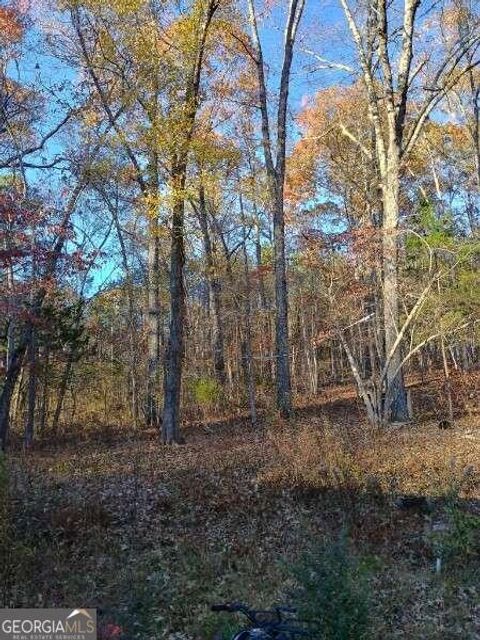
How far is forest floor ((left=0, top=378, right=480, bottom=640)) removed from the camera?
502 centimetres

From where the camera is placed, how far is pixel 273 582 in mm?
5543

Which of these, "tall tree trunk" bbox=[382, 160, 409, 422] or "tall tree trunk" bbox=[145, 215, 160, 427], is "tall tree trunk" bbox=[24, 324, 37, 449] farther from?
"tall tree trunk" bbox=[382, 160, 409, 422]

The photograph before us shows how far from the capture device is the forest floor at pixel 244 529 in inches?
198

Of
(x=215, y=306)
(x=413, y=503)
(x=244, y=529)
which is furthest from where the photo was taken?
(x=215, y=306)

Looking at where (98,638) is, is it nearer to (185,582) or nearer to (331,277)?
(185,582)

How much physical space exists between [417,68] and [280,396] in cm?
850

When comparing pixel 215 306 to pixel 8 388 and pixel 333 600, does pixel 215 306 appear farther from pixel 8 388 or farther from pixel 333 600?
pixel 333 600

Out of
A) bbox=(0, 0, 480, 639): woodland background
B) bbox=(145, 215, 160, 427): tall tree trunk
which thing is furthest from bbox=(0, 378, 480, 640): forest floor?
bbox=(145, 215, 160, 427): tall tree trunk

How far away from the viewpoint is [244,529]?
271 inches

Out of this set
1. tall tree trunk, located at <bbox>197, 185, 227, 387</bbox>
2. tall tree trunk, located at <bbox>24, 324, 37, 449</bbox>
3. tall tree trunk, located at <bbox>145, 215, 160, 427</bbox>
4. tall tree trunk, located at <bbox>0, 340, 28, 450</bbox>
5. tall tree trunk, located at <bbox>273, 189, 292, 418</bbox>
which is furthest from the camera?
tall tree trunk, located at <bbox>197, 185, 227, 387</bbox>

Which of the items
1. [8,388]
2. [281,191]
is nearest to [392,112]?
[281,191]

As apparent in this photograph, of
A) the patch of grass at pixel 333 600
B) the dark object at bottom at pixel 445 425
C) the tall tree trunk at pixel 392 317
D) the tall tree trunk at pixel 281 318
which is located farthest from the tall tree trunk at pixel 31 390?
the patch of grass at pixel 333 600

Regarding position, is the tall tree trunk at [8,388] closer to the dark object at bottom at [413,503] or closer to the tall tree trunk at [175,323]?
the tall tree trunk at [175,323]

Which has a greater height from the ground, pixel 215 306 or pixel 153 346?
pixel 215 306
